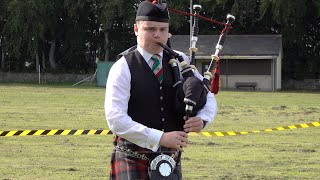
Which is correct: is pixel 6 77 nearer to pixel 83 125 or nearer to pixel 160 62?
pixel 83 125

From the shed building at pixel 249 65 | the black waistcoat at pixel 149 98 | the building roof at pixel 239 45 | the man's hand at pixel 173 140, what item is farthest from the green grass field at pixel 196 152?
the building roof at pixel 239 45

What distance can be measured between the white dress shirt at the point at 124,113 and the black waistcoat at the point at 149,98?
4 centimetres

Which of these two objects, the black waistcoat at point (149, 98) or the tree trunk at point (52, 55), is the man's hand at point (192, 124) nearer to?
the black waistcoat at point (149, 98)

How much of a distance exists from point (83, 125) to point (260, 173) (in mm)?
7069

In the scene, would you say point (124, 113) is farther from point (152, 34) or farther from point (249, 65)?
point (249, 65)

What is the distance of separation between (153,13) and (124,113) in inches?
24.5

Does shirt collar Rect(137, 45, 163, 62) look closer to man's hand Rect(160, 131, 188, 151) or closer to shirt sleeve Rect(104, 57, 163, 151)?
shirt sleeve Rect(104, 57, 163, 151)

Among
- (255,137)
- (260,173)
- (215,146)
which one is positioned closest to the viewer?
(260,173)

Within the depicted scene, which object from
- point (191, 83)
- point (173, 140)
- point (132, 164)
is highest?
point (191, 83)

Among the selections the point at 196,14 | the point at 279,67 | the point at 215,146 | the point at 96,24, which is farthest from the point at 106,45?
the point at 196,14

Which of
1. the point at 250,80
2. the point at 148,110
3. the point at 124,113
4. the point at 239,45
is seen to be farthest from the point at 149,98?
the point at 239,45

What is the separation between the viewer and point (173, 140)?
12.2 feet

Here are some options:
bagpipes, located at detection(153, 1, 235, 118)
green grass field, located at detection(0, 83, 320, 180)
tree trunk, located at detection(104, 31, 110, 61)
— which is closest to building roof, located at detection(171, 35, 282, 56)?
tree trunk, located at detection(104, 31, 110, 61)

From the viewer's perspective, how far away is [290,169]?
912 centimetres
